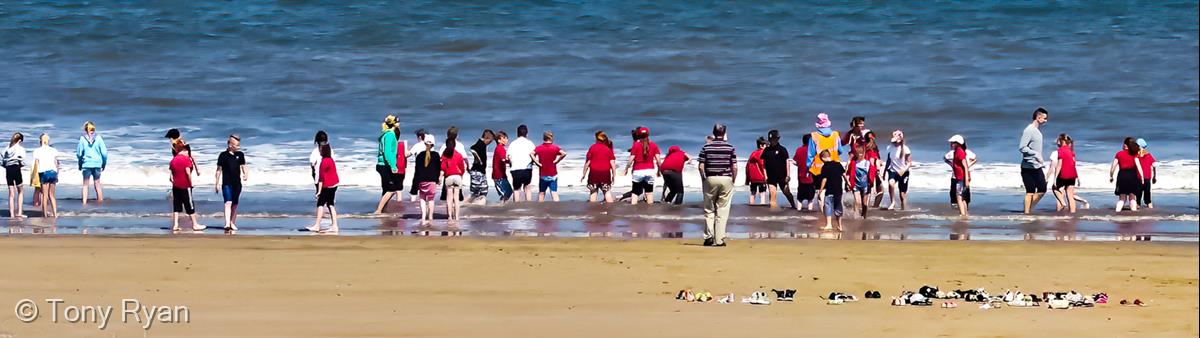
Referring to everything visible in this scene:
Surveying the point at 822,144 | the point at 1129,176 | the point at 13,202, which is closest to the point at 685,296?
the point at 822,144

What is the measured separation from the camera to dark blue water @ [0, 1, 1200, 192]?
3506cm

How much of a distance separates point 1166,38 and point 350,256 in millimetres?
42606

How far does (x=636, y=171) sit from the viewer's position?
19.8m

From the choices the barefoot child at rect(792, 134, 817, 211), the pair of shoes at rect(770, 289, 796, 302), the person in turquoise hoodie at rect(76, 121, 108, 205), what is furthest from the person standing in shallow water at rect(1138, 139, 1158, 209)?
the person in turquoise hoodie at rect(76, 121, 108, 205)

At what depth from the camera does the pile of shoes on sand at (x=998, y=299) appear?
1056cm

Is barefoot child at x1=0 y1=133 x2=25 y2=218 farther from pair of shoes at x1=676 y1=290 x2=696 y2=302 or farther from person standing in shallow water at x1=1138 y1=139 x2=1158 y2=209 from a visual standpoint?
person standing in shallow water at x1=1138 y1=139 x2=1158 y2=209

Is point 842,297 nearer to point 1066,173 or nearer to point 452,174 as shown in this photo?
point 452,174

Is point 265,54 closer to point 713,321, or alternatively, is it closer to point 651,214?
point 651,214

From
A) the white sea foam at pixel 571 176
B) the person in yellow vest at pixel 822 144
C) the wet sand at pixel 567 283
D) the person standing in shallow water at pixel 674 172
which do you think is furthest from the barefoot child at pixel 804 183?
the white sea foam at pixel 571 176

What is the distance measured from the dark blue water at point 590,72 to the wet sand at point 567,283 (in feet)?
37.6

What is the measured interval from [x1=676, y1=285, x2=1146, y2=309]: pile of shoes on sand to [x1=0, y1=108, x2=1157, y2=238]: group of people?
151 inches

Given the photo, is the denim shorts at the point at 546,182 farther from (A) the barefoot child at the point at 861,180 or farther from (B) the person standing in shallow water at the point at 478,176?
(A) the barefoot child at the point at 861,180

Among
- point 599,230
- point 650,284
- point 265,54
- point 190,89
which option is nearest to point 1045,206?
point 599,230

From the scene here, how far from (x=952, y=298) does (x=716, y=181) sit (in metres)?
4.13
